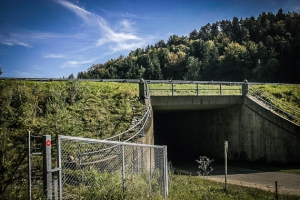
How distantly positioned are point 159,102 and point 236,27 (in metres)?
75.0

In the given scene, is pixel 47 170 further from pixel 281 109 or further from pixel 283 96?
pixel 283 96

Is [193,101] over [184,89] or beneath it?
beneath

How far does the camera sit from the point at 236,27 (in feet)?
282

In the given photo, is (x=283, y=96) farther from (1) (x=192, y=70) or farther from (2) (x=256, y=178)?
(1) (x=192, y=70)

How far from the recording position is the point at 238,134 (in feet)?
72.9

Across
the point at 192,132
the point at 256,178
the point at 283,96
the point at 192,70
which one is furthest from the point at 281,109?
the point at 192,70

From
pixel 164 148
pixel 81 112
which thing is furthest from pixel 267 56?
pixel 164 148

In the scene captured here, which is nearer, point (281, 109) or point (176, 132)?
point (281, 109)

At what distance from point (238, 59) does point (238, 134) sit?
1614 inches

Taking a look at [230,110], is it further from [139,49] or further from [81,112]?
[139,49]

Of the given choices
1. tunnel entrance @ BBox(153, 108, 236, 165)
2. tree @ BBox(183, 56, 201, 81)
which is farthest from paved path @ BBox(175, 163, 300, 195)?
tree @ BBox(183, 56, 201, 81)

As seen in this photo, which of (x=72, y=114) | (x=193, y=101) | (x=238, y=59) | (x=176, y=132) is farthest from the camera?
(x=238, y=59)

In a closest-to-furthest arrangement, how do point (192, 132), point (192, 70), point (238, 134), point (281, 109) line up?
1. point (281, 109)
2. point (238, 134)
3. point (192, 132)
4. point (192, 70)

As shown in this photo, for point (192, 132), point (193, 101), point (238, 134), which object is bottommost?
point (192, 132)
